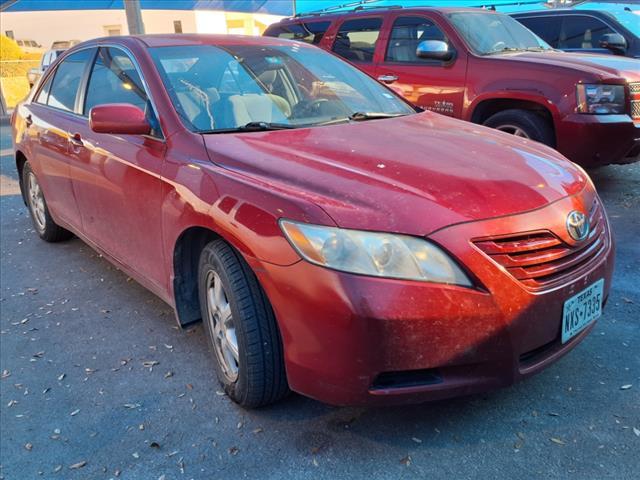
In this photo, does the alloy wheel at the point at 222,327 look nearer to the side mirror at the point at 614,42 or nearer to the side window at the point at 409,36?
the side window at the point at 409,36

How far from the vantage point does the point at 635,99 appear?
17.1 ft

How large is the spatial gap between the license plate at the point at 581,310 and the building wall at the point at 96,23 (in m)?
33.3

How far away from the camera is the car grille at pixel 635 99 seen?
5195mm

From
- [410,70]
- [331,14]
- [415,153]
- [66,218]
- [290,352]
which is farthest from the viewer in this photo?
[331,14]

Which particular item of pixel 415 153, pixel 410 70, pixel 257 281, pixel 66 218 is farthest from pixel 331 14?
pixel 257 281

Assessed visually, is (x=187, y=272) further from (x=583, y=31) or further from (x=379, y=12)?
(x=583, y=31)

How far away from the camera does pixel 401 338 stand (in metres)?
2.01

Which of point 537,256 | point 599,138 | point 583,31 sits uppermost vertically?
point 583,31

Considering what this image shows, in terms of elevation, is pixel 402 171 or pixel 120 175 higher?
pixel 402 171

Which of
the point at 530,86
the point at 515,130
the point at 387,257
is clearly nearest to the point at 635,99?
the point at 530,86

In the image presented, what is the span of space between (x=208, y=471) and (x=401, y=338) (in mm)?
962

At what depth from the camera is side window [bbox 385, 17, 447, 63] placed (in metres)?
6.53

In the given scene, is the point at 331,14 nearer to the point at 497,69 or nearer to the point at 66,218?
the point at 497,69

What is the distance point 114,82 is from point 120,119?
2.76 ft
